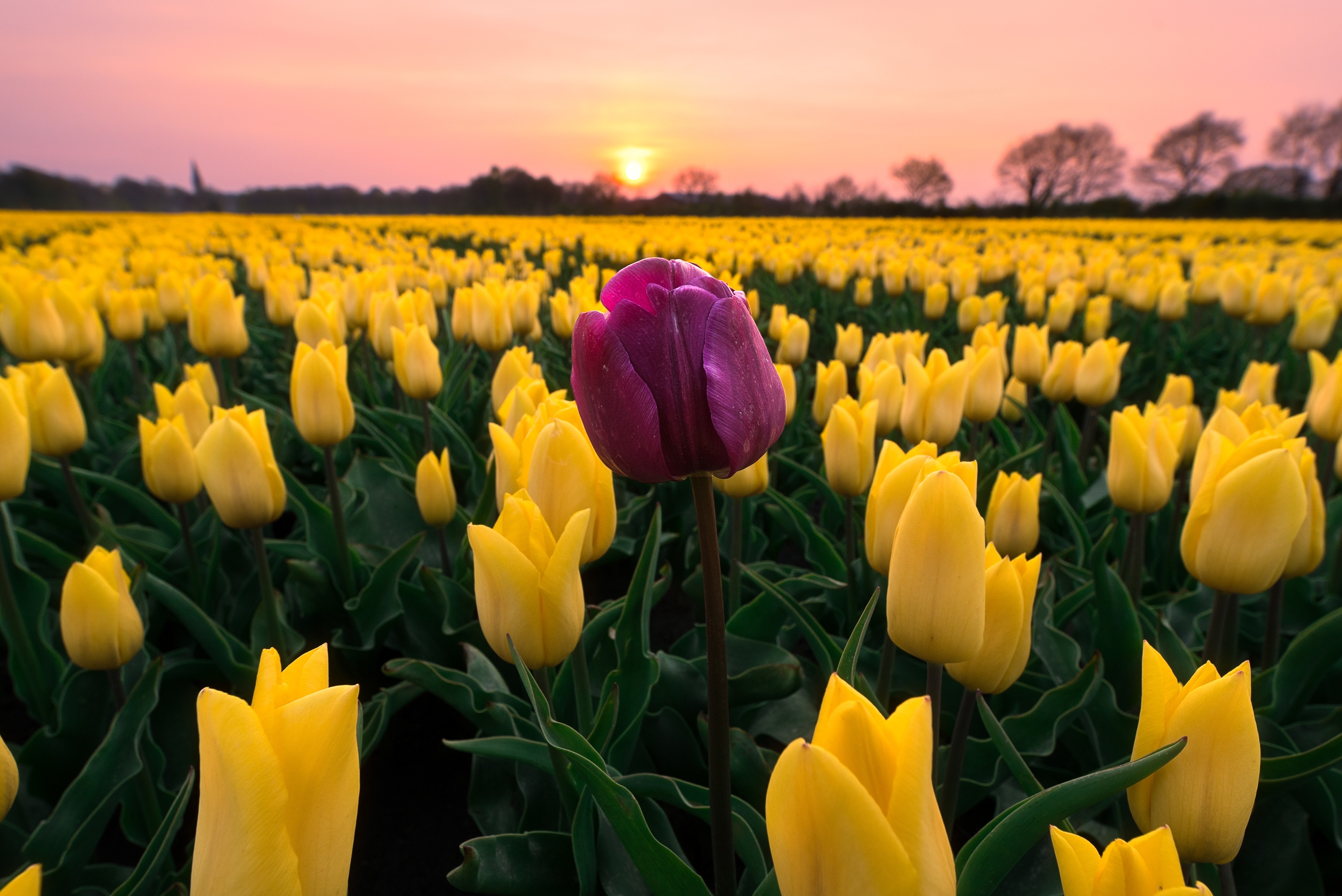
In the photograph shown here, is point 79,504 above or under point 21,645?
above

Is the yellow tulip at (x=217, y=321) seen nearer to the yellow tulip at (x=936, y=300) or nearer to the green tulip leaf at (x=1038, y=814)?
the green tulip leaf at (x=1038, y=814)

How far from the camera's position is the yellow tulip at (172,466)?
1.73 meters

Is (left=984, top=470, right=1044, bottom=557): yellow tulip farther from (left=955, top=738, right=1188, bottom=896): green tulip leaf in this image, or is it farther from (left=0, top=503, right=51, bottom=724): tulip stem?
(left=0, top=503, right=51, bottom=724): tulip stem

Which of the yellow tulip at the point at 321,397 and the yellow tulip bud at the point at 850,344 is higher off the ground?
the yellow tulip at the point at 321,397

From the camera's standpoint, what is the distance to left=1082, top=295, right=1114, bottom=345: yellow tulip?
421 cm

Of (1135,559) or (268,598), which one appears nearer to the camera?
(268,598)

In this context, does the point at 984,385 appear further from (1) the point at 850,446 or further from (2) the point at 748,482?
(2) the point at 748,482

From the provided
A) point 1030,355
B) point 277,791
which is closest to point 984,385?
point 1030,355

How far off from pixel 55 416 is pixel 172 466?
1.39ft

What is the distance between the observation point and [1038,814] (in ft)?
2.31

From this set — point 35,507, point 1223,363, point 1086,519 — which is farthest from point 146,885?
point 1223,363

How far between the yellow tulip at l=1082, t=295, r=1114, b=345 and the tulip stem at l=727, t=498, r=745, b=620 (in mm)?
3005

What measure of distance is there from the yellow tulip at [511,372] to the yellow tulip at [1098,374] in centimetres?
181

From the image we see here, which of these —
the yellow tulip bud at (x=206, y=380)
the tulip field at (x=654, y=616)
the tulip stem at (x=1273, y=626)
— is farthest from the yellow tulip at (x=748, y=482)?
the yellow tulip bud at (x=206, y=380)
